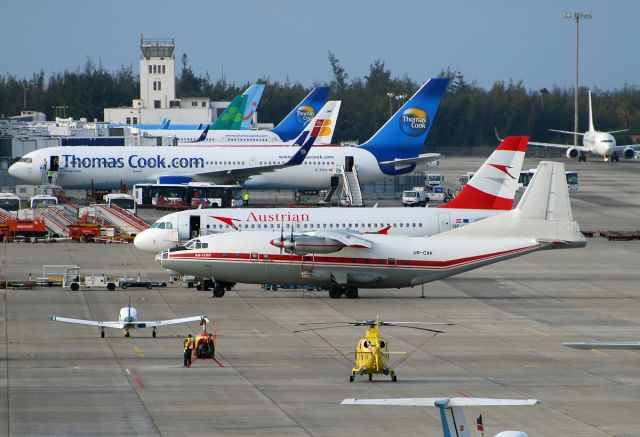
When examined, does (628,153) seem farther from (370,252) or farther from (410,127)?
(370,252)

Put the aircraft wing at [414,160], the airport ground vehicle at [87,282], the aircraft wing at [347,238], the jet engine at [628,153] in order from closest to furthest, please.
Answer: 1. the aircraft wing at [347,238]
2. the airport ground vehicle at [87,282]
3. the aircraft wing at [414,160]
4. the jet engine at [628,153]

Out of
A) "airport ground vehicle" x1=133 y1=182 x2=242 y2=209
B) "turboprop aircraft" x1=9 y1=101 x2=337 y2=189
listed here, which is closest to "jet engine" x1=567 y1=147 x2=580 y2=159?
"turboprop aircraft" x1=9 y1=101 x2=337 y2=189

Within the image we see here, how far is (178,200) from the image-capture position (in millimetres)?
94438

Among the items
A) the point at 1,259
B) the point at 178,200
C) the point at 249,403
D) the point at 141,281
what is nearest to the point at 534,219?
the point at 141,281

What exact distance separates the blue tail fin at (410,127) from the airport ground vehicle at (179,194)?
42.4ft

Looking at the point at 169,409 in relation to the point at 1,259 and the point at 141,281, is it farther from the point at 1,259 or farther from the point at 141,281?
the point at 1,259

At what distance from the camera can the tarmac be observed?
31312 millimetres

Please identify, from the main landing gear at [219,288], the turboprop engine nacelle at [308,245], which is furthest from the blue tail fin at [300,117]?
the turboprop engine nacelle at [308,245]

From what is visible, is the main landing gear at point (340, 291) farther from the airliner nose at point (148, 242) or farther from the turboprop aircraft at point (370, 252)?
the airliner nose at point (148, 242)

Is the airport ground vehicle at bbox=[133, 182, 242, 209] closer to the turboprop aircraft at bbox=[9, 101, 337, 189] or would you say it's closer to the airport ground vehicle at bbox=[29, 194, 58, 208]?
the turboprop aircraft at bbox=[9, 101, 337, 189]

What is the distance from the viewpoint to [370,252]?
5394 cm

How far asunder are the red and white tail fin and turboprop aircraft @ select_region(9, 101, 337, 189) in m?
31.9

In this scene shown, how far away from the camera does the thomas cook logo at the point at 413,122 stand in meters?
99.9

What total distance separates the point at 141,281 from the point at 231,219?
5.13m
